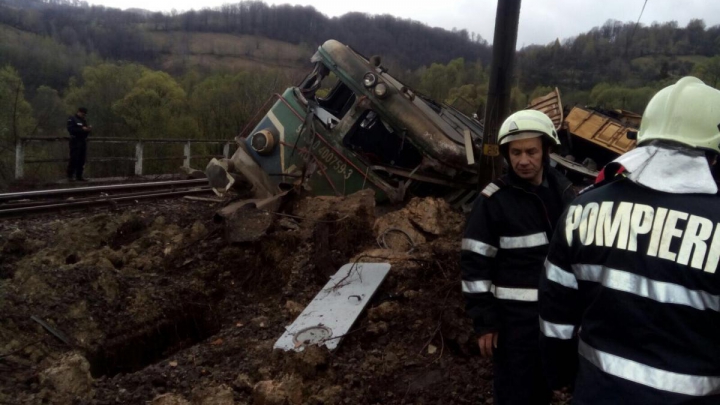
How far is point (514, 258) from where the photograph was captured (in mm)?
2408

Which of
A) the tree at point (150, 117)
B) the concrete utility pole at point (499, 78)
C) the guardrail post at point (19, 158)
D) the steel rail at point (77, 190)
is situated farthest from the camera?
the tree at point (150, 117)

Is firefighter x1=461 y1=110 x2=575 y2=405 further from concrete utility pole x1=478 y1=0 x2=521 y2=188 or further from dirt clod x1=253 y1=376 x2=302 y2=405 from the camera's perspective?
concrete utility pole x1=478 y1=0 x2=521 y2=188

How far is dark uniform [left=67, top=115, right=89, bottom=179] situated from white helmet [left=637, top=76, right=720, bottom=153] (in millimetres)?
12414

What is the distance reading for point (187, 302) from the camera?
206 inches

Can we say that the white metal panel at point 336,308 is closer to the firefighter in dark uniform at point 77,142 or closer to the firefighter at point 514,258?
the firefighter at point 514,258

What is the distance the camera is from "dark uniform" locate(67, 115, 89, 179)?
467 inches

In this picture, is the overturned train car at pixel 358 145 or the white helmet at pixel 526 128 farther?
the overturned train car at pixel 358 145

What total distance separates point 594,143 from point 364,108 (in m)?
7.92

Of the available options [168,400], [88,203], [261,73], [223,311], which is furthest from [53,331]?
[261,73]

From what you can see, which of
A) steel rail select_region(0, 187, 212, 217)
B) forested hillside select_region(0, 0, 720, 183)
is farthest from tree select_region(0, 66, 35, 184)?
steel rail select_region(0, 187, 212, 217)

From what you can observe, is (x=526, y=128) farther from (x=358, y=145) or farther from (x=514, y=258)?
(x=358, y=145)

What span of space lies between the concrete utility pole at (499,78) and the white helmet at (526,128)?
2949mm

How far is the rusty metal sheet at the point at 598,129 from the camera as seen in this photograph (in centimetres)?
1217

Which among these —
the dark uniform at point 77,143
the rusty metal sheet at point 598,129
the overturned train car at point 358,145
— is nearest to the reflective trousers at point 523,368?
the overturned train car at point 358,145
